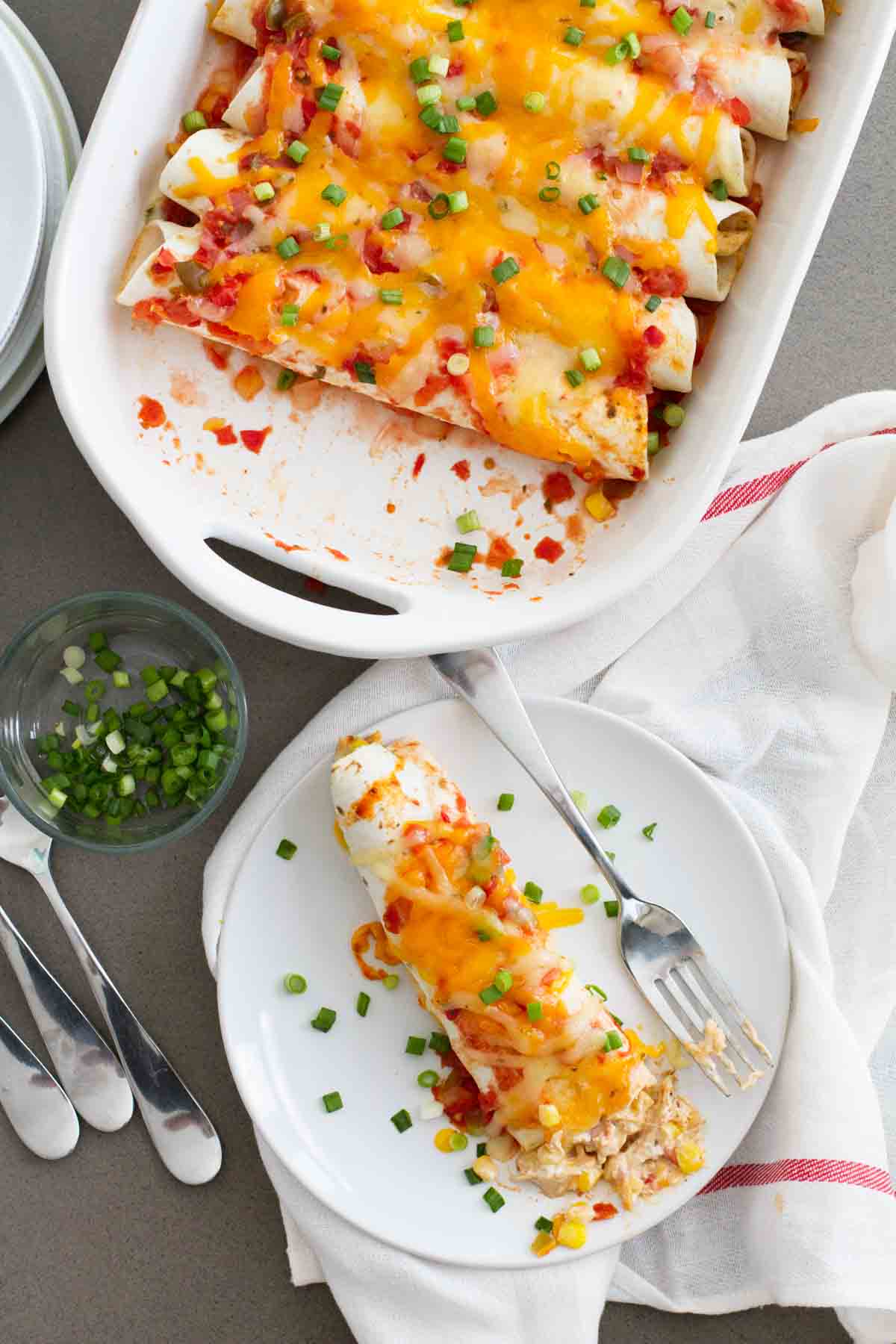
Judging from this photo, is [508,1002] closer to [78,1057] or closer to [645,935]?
[645,935]

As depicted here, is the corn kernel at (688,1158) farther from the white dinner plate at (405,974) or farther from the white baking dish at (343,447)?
the white baking dish at (343,447)

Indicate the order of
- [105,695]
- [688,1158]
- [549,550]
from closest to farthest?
[688,1158] < [549,550] < [105,695]

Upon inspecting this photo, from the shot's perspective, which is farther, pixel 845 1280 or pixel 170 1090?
pixel 170 1090

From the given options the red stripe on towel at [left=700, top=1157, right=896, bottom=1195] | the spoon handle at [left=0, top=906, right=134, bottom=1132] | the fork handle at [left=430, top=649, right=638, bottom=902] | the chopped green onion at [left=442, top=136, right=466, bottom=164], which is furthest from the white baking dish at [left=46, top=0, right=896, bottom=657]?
the red stripe on towel at [left=700, top=1157, right=896, bottom=1195]

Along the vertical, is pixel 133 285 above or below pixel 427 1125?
above

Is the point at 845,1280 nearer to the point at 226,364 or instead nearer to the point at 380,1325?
the point at 380,1325

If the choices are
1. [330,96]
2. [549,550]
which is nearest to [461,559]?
[549,550]

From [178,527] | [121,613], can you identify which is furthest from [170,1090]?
[178,527]
